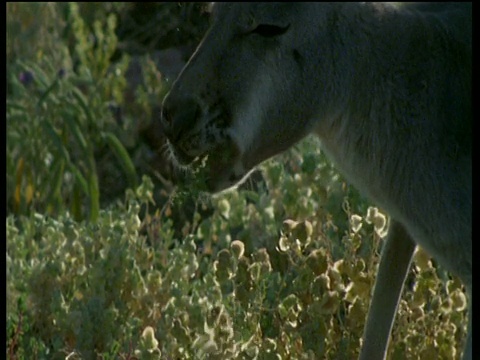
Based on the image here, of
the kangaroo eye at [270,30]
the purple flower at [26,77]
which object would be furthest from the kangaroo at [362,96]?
the purple flower at [26,77]

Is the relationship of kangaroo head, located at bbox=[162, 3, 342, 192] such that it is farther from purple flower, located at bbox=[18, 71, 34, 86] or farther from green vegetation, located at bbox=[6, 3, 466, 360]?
purple flower, located at bbox=[18, 71, 34, 86]

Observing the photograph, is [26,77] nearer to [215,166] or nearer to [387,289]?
[387,289]

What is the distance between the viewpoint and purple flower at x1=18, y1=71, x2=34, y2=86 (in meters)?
6.05

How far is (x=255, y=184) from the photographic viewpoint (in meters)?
4.80

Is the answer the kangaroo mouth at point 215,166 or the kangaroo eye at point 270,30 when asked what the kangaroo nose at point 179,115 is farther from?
the kangaroo eye at point 270,30

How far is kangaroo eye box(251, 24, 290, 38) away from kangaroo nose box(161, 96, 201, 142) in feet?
0.68

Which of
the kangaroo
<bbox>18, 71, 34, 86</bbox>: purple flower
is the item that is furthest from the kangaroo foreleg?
<bbox>18, 71, 34, 86</bbox>: purple flower

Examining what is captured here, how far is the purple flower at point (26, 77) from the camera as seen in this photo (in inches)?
238

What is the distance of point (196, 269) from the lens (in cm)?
409

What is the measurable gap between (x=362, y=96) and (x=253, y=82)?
251 millimetres

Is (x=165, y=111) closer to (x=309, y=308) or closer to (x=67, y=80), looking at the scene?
(x=309, y=308)

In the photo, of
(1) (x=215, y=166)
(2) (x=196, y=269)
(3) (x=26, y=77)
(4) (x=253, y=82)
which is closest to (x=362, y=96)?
(4) (x=253, y=82)

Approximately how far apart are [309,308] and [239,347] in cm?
24

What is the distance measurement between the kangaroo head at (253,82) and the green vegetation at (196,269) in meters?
0.36
